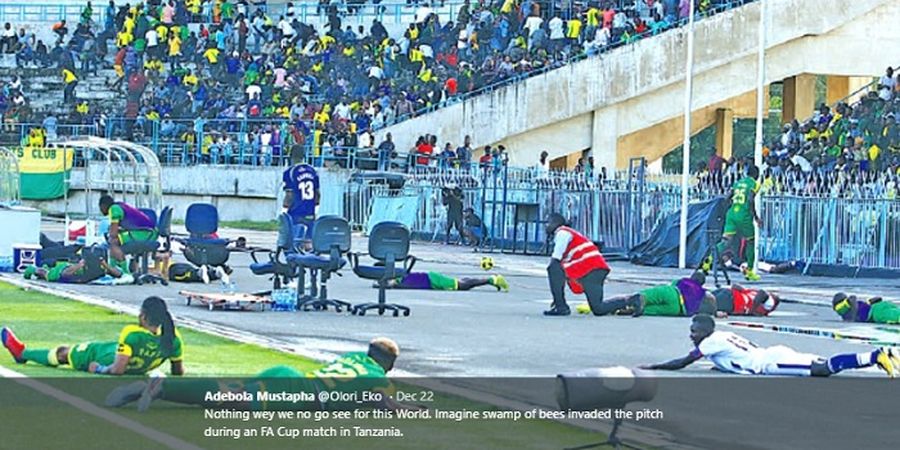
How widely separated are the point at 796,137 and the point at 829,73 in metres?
8.95

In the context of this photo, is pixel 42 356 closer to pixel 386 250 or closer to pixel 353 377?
pixel 353 377

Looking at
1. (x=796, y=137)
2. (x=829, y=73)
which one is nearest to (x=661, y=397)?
(x=796, y=137)

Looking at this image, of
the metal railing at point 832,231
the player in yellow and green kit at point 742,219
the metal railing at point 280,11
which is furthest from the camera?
the metal railing at point 280,11

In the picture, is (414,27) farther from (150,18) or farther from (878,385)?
(878,385)

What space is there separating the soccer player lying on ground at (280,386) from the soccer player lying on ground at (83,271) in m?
13.6

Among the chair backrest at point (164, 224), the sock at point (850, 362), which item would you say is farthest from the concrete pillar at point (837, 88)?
the sock at point (850, 362)

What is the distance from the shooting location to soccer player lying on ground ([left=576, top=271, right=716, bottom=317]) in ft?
74.2

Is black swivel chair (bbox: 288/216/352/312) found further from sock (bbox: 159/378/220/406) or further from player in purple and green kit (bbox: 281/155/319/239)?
sock (bbox: 159/378/220/406)

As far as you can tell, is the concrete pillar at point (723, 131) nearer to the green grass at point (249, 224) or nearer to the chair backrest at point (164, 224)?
the green grass at point (249, 224)

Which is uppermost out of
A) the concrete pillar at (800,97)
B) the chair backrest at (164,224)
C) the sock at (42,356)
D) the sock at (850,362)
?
the concrete pillar at (800,97)

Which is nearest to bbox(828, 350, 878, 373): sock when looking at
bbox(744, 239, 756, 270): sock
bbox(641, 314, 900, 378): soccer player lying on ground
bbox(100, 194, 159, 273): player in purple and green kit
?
bbox(641, 314, 900, 378): soccer player lying on ground

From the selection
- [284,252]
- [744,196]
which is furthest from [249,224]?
[284,252]

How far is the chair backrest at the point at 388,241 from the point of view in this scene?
21.9m

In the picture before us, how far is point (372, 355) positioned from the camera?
1291 cm
